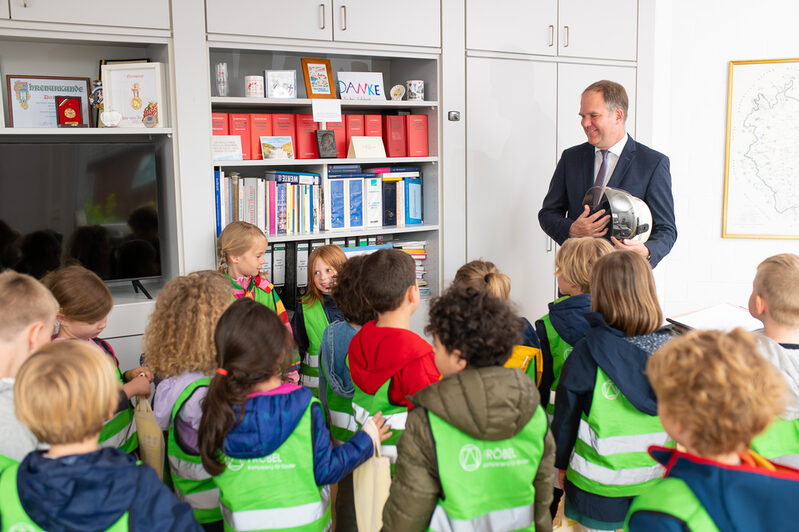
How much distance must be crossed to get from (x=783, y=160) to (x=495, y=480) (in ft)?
13.2

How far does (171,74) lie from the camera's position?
10.4ft

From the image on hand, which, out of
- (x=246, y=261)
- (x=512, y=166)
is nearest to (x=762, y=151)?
(x=512, y=166)

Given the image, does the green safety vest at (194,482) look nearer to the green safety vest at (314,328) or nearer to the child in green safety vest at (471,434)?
the child in green safety vest at (471,434)

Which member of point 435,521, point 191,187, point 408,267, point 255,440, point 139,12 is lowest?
point 435,521

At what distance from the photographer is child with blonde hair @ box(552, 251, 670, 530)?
5.87 ft

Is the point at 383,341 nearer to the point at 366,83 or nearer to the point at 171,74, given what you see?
the point at 171,74

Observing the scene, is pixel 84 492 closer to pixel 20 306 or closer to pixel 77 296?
pixel 20 306

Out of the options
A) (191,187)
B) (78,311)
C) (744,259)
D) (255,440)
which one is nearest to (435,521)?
(255,440)

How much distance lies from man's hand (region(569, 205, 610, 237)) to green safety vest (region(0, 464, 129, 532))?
7.10ft

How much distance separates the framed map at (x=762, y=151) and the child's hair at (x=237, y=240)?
3.28 meters

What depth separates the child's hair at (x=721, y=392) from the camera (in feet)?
3.63

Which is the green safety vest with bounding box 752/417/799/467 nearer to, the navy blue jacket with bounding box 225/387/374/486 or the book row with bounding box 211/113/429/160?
the navy blue jacket with bounding box 225/387/374/486

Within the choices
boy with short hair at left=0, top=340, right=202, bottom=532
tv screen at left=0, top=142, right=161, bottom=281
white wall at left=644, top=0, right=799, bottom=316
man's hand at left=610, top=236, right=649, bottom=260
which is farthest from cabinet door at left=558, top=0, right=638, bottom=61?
boy with short hair at left=0, top=340, right=202, bottom=532

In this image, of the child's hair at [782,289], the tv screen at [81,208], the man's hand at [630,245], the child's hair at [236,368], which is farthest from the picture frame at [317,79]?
the child's hair at [782,289]
